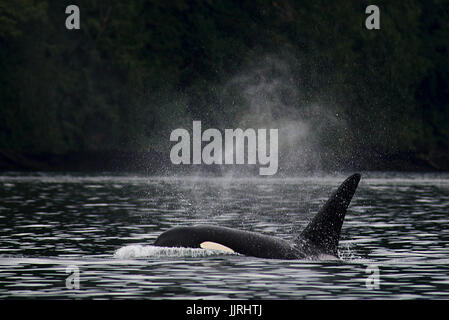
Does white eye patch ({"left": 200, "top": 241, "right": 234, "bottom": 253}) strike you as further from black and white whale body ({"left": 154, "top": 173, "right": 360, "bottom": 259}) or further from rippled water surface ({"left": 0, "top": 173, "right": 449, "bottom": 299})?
rippled water surface ({"left": 0, "top": 173, "right": 449, "bottom": 299})

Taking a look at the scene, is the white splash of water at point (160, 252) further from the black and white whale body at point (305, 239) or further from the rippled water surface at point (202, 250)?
the black and white whale body at point (305, 239)

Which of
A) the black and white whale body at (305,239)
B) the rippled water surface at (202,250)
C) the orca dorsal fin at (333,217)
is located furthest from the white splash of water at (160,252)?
the orca dorsal fin at (333,217)

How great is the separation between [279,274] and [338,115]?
86.6 m

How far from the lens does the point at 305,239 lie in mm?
25922

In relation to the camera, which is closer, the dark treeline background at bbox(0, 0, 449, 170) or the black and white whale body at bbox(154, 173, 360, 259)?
the black and white whale body at bbox(154, 173, 360, 259)

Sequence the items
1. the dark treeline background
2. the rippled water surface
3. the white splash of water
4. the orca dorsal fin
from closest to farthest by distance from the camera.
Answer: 1. the rippled water surface
2. the orca dorsal fin
3. the white splash of water
4. the dark treeline background

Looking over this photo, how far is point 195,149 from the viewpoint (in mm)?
103625

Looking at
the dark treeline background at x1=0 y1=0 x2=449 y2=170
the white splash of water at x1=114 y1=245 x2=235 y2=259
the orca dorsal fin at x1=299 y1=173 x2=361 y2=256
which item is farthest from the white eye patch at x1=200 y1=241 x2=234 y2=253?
the dark treeline background at x1=0 y1=0 x2=449 y2=170

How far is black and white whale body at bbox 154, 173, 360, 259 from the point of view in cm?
2553

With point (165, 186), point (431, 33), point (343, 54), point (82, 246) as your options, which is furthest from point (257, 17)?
point (82, 246)

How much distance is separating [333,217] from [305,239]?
2.54 ft

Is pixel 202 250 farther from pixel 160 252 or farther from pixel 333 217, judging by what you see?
pixel 333 217

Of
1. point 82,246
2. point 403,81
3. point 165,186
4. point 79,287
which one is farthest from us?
point 403,81
